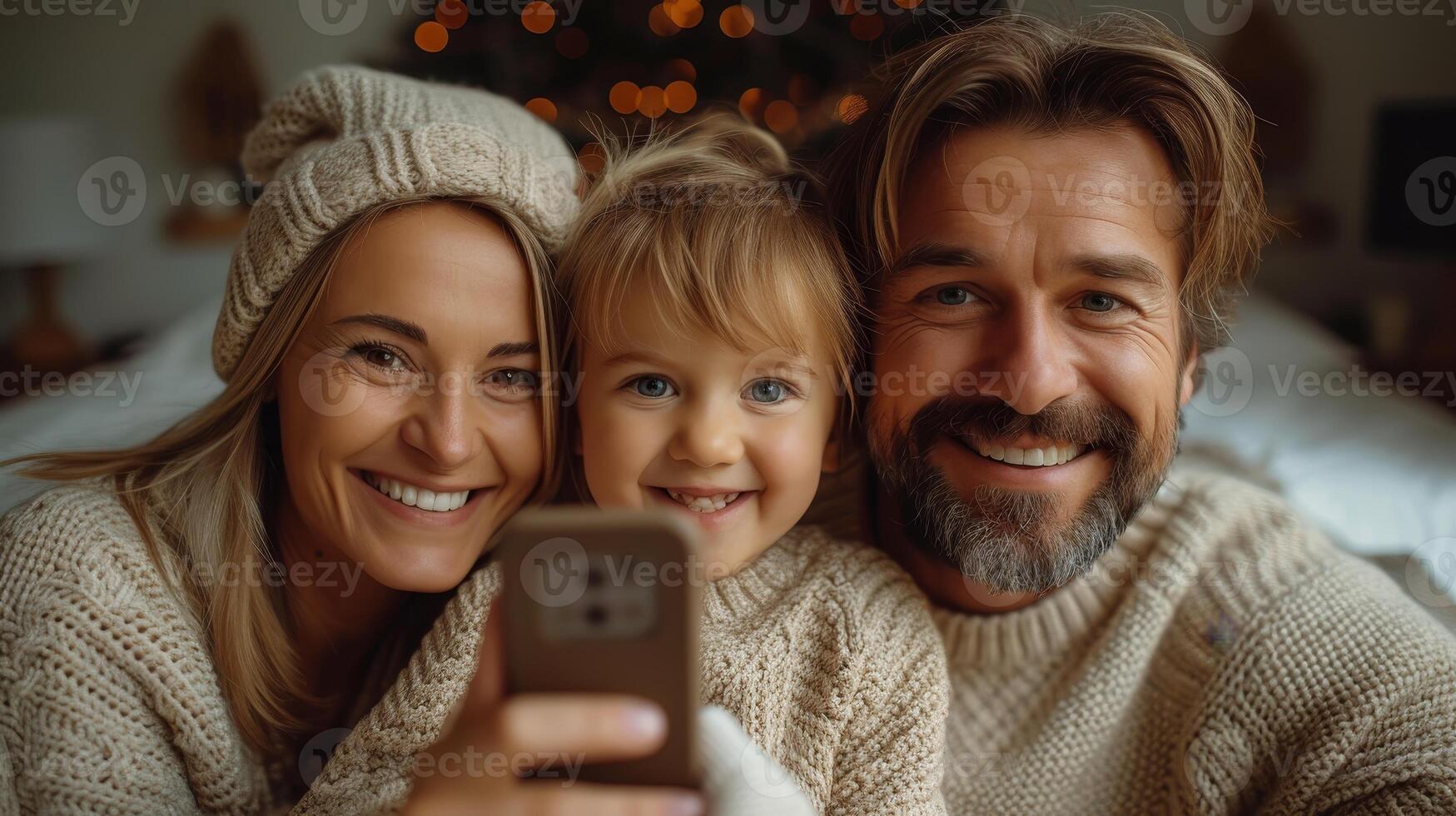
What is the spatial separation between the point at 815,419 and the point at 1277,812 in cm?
63

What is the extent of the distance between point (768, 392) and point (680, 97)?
1.66 metres

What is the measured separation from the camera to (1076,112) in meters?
1.10

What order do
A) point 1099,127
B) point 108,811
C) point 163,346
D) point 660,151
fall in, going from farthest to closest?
point 163,346
point 660,151
point 1099,127
point 108,811

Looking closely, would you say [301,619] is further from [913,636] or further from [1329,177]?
[1329,177]

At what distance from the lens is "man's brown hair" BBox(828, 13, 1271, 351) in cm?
109

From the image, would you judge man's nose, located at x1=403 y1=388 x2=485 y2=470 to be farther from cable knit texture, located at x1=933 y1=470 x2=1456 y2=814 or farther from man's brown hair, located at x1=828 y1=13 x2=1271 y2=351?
cable knit texture, located at x1=933 y1=470 x2=1456 y2=814

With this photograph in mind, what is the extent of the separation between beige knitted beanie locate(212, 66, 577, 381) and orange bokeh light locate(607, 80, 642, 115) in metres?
1.27

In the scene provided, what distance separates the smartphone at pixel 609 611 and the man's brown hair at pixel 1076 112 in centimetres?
61

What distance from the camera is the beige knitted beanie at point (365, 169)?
108cm

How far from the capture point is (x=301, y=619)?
126cm

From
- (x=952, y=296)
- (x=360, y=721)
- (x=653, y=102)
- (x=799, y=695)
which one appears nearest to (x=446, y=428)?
(x=360, y=721)

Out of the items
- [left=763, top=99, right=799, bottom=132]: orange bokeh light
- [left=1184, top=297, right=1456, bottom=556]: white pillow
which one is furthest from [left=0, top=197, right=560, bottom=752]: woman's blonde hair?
[left=763, top=99, right=799, bottom=132]: orange bokeh light

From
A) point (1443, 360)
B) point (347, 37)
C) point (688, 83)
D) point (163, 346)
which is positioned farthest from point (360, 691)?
point (1443, 360)

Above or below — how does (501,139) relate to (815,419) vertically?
above
